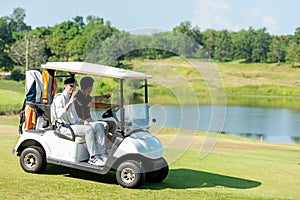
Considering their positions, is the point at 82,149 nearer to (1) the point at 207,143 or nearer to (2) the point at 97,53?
(2) the point at 97,53

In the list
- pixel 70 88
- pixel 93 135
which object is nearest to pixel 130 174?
pixel 93 135

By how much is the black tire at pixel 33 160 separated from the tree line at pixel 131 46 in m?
1.91

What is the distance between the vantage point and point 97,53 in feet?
29.6

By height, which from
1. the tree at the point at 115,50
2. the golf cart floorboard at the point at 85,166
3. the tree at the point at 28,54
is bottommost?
the golf cart floorboard at the point at 85,166

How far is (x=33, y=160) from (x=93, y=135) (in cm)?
134

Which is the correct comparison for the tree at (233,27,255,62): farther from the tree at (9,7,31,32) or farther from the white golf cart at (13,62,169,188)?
the white golf cart at (13,62,169,188)

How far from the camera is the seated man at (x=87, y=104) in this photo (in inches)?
338

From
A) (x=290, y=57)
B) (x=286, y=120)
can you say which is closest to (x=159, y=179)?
(x=286, y=120)

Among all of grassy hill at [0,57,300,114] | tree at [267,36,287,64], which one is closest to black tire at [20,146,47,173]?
grassy hill at [0,57,300,114]

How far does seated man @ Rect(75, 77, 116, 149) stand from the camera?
338 inches

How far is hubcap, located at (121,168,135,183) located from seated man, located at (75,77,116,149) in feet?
1.77

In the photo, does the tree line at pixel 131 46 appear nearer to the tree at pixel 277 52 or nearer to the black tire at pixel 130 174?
the tree at pixel 277 52

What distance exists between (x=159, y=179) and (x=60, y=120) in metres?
2.03

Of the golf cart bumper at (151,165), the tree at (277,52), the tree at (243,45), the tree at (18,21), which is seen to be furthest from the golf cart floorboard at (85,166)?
the tree at (18,21)
